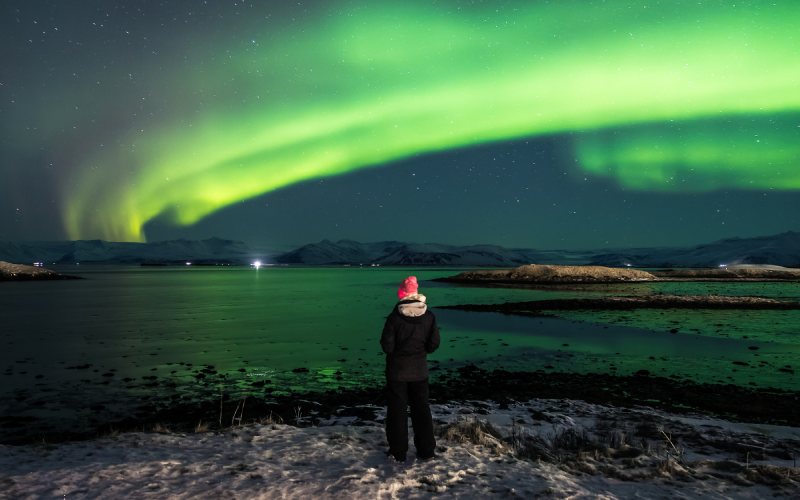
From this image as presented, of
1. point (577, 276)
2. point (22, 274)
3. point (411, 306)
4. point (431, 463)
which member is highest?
point (22, 274)

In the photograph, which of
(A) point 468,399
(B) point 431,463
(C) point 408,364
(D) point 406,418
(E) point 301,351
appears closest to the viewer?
(C) point 408,364

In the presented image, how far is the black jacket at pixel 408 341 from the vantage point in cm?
834

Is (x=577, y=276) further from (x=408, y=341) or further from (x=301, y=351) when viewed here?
(x=408, y=341)

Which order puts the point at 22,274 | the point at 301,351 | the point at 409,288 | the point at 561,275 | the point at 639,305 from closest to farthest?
1. the point at 409,288
2. the point at 301,351
3. the point at 639,305
4. the point at 561,275
5. the point at 22,274

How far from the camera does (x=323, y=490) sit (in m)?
7.42

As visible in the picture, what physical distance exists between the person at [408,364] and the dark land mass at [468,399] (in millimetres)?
3570

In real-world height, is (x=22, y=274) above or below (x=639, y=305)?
above

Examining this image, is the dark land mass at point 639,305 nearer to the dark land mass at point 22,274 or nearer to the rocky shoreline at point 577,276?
the rocky shoreline at point 577,276

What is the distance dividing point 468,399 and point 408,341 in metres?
7.05

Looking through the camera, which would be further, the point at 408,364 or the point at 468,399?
the point at 468,399

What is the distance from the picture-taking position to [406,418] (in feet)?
28.8

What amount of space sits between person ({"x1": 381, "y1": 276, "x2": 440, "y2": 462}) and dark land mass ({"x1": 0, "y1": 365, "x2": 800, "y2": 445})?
3.57m

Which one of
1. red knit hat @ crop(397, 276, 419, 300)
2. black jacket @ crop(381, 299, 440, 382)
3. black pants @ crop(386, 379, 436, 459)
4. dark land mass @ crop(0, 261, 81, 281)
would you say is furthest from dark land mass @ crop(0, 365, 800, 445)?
dark land mass @ crop(0, 261, 81, 281)

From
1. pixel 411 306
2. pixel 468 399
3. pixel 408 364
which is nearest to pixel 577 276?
pixel 468 399
